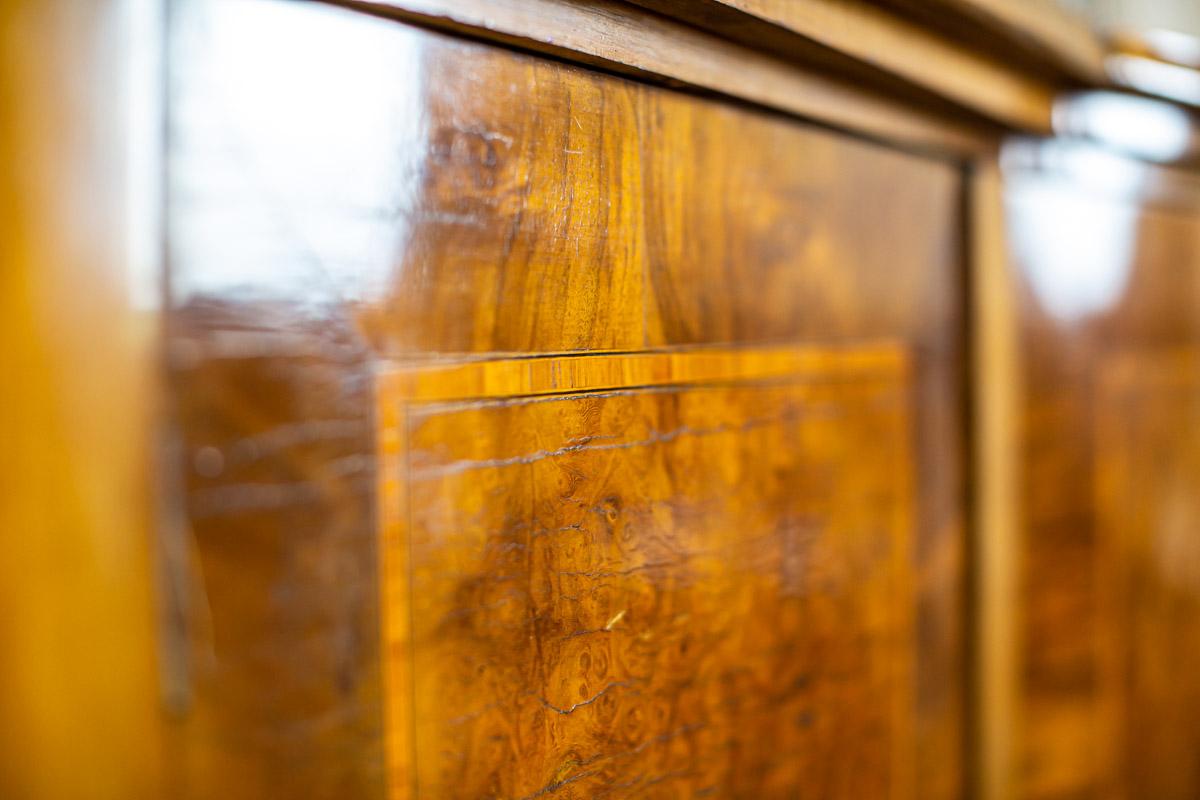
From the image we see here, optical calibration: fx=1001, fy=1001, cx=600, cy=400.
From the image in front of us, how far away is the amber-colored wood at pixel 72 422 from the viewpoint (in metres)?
0.28

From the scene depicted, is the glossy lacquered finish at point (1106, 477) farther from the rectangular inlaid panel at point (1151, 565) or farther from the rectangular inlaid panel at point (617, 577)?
the rectangular inlaid panel at point (617, 577)

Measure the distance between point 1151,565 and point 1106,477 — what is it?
0.12 meters

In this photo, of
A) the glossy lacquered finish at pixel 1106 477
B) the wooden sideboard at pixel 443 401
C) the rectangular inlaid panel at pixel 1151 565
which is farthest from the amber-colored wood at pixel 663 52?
the rectangular inlaid panel at pixel 1151 565

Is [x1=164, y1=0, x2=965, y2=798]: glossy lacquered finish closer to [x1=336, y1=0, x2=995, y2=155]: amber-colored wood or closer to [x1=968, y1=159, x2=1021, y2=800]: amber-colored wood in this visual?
[x1=336, y1=0, x2=995, y2=155]: amber-colored wood

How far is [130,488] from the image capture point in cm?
31

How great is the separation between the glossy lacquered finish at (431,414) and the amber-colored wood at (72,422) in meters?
0.02

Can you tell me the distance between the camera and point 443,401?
338 millimetres

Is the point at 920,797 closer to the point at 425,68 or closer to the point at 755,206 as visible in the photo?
the point at 755,206

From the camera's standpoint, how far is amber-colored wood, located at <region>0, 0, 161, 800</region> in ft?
0.90

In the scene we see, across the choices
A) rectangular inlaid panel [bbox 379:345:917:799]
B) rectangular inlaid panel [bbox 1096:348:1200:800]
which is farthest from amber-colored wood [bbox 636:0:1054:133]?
rectangular inlaid panel [bbox 1096:348:1200:800]

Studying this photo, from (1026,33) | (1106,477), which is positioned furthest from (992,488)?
(1026,33)

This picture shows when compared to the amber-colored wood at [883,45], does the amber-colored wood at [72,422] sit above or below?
below

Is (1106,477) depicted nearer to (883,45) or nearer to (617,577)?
(883,45)

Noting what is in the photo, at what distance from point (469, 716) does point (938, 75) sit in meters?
0.43
